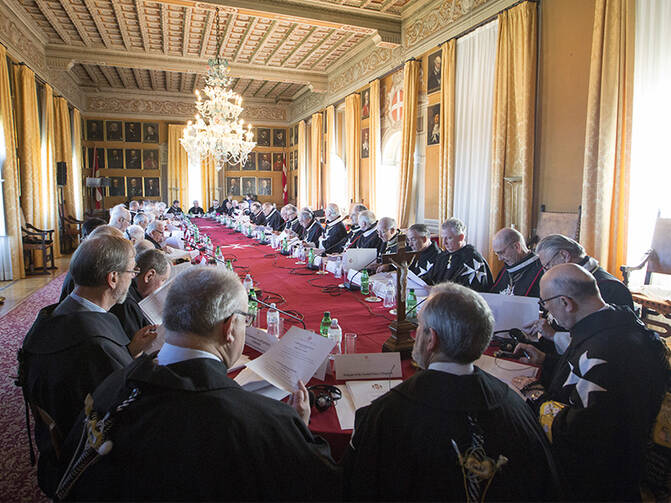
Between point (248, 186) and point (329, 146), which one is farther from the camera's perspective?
point (248, 186)

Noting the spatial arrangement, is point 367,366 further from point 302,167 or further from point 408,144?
point 302,167

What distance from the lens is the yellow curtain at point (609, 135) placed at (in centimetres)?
488

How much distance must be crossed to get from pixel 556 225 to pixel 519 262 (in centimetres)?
246

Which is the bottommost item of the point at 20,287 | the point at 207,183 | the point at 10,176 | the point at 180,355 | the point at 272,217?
the point at 20,287

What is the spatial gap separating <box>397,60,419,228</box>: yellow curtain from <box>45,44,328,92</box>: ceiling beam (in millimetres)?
5352

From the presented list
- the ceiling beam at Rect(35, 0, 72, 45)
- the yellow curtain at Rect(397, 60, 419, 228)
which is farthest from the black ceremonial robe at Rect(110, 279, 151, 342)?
the ceiling beam at Rect(35, 0, 72, 45)

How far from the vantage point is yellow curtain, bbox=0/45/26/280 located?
790 cm

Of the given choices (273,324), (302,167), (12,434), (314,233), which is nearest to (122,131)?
(302,167)

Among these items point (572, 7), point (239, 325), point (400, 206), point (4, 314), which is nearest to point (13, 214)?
point (4, 314)

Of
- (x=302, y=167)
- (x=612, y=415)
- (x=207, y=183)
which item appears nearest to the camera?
(x=612, y=415)

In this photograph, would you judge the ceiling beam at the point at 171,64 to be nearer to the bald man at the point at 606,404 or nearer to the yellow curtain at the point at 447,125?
the yellow curtain at the point at 447,125

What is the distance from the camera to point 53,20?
938 centimetres

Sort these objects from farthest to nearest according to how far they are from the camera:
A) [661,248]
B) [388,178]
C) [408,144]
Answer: [388,178] → [408,144] → [661,248]

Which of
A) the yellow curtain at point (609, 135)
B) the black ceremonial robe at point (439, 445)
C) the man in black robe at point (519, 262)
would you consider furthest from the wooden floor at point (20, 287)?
the yellow curtain at point (609, 135)
